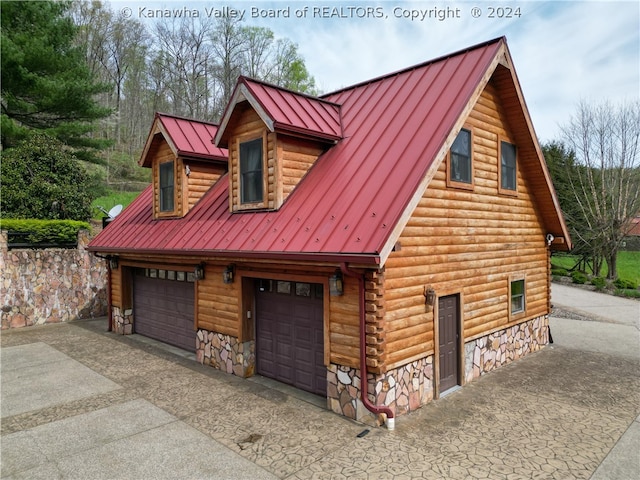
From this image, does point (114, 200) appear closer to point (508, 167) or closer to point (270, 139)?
point (270, 139)

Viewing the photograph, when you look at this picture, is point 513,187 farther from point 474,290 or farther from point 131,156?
point 131,156

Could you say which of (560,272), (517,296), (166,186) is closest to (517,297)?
(517,296)

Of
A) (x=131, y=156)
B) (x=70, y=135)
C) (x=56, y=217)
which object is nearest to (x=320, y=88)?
(x=131, y=156)

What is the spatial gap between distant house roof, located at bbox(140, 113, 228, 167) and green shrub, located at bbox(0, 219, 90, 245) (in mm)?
5151

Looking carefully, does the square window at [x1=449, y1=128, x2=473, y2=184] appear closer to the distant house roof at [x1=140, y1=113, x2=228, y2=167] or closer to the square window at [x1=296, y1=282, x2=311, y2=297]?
the square window at [x1=296, y1=282, x2=311, y2=297]

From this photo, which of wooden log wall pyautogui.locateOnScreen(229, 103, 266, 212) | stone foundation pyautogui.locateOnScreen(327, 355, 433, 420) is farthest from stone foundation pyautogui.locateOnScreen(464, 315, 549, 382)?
wooden log wall pyautogui.locateOnScreen(229, 103, 266, 212)

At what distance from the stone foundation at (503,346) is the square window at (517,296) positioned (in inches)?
15.9

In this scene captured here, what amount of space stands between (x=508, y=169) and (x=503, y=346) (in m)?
4.29

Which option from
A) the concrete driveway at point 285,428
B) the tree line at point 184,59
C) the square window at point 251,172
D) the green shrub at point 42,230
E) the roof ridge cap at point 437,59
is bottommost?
the concrete driveway at point 285,428

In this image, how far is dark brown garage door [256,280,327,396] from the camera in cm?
785

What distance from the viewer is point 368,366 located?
6.49m

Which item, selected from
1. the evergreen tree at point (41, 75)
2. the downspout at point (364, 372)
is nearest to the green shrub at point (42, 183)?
the evergreen tree at point (41, 75)

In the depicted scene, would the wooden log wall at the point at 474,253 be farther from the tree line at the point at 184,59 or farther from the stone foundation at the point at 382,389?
the tree line at the point at 184,59

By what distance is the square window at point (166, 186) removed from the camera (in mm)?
11773
